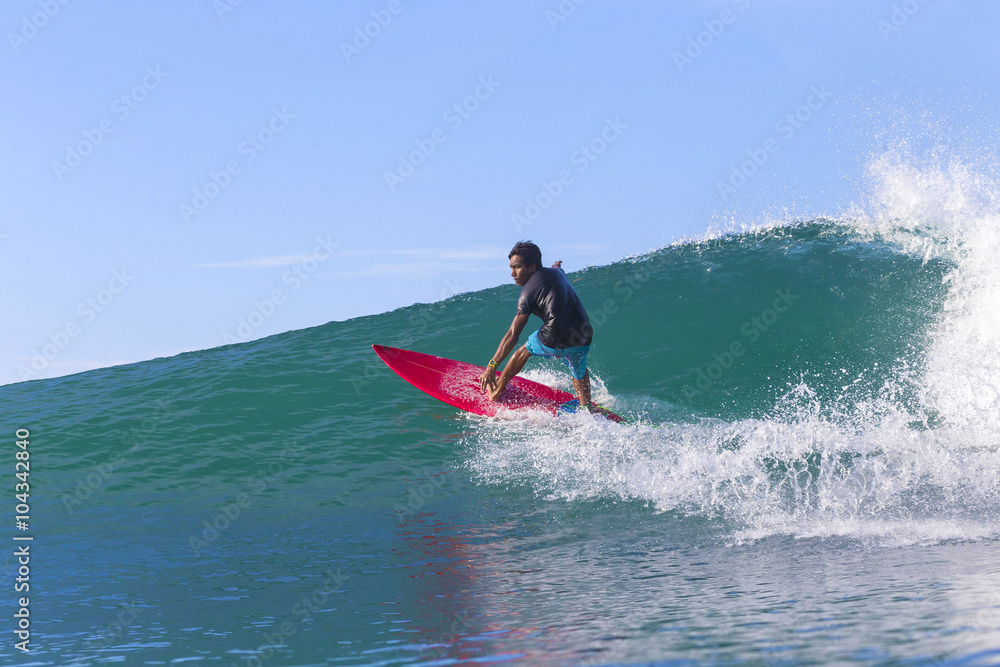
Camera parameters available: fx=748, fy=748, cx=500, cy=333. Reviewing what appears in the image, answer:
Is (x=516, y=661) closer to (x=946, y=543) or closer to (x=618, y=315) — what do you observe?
(x=946, y=543)

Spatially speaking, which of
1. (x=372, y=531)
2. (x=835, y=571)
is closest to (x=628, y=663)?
(x=835, y=571)

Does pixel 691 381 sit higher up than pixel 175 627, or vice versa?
pixel 691 381

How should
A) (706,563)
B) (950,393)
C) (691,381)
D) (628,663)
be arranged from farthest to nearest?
(691,381)
(950,393)
(706,563)
(628,663)

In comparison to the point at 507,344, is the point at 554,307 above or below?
above

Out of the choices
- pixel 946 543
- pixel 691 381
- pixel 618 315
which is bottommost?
pixel 946 543

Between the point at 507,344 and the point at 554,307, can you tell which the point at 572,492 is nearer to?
the point at 507,344

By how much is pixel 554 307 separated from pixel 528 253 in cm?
61

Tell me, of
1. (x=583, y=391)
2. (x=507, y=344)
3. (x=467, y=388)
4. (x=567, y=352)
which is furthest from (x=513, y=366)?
(x=467, y=388)

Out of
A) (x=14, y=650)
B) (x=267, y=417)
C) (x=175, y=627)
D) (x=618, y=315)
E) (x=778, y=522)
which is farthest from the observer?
(x=618, y=315)

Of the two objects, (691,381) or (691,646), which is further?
(691,381)

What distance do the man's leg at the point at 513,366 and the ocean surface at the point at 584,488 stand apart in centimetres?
47

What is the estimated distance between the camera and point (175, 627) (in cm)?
332

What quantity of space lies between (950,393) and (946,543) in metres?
5.07

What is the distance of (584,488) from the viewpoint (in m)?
5.83
